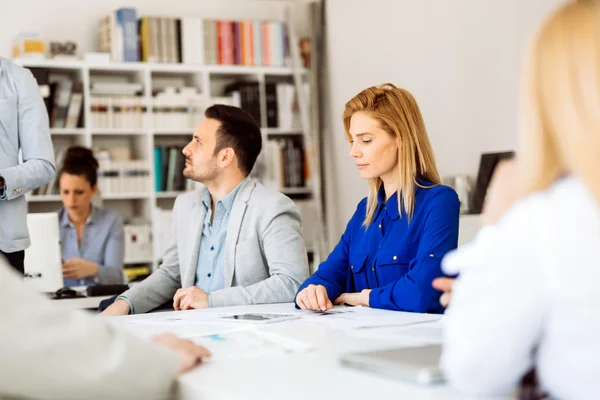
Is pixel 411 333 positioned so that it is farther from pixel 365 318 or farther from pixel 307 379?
pixel 307 379

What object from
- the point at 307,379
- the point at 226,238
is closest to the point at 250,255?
the point at 226,238

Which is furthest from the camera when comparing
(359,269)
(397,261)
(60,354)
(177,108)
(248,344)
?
(177,108)

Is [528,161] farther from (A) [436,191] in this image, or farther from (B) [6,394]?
(A) [436,191]

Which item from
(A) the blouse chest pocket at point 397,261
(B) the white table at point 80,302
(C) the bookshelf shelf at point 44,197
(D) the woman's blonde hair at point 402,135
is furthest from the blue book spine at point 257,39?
(A) the blouse chest pocket at point 397,261

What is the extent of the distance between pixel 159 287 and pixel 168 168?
303 centimetres

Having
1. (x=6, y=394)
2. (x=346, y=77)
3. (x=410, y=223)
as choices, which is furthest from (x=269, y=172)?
(x=6, y=394)

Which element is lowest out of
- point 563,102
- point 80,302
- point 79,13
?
point 80,302

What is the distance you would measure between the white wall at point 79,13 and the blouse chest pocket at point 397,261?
398 centimetres

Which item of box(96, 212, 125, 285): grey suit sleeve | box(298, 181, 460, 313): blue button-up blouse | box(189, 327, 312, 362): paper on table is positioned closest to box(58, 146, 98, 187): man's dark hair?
box(96, 212, 125, 285): grey suit sleeve

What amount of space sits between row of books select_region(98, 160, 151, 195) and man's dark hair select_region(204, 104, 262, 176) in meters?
2.65

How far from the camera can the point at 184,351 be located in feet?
4.25

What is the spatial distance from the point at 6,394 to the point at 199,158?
2000mm

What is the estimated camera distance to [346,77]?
5996 mm

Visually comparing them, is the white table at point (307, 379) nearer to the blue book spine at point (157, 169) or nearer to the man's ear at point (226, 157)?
the man's ear at point (226, 157)
